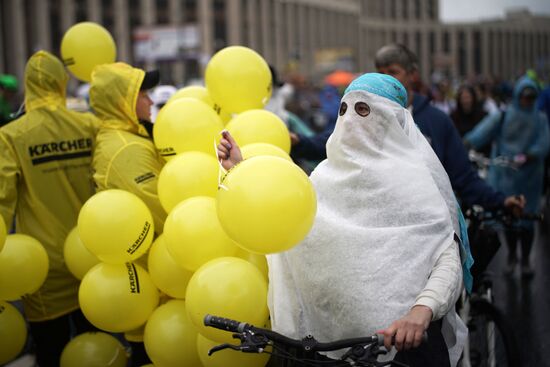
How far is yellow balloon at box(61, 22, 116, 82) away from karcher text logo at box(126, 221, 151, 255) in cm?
176

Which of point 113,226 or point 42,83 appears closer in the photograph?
point 113,226

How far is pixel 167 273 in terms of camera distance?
3.30 metres

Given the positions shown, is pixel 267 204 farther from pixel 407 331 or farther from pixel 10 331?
pixel 10 331

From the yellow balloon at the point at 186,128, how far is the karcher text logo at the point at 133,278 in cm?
66

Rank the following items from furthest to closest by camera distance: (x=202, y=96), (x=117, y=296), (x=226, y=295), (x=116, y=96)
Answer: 1. (x=202, y=96)
2. (x=116, y=96)
3. (x=117, y=296)
4. (x=226, y=295)

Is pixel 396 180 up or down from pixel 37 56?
down

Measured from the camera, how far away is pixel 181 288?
11.0 feet

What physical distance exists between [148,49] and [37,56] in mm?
34266

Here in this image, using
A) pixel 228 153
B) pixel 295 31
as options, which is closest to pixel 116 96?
pixel 228 153

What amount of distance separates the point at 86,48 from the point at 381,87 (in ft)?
9.27

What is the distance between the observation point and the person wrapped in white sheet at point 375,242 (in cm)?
245

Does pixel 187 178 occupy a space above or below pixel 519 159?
above

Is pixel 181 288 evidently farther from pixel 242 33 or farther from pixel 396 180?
pixel 242 33

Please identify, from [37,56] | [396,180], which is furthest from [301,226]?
[37,56]
